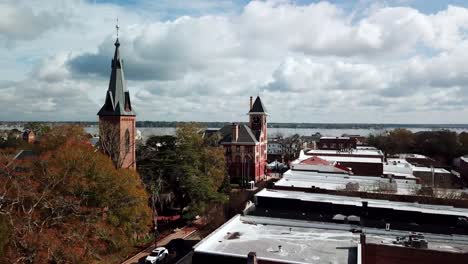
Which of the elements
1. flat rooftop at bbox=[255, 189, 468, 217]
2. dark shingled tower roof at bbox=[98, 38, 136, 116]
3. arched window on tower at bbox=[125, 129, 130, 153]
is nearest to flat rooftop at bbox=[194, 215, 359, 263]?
flat rooftop at bbox=[255, 189, 468, 217]

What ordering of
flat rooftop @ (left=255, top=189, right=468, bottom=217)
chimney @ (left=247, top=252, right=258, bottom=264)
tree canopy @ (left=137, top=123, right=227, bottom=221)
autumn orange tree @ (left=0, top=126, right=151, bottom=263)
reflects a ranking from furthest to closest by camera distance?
tree canopy @ (left=137, top=123, right=227, bottom=221)
flat rooftop @ (left=255, top=189, right=468, bottom=217)
autumn orange tree @ (left=0, top=126, right=151, bottom=263)
chimney @ (left=247, top=252, right=258, bottom=264)

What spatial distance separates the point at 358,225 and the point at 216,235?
9.04m

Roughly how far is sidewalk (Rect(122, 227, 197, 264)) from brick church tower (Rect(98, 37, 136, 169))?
7.82m

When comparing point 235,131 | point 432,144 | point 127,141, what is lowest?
point 432,144

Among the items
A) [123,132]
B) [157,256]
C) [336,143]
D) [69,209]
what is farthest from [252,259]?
[336,143]

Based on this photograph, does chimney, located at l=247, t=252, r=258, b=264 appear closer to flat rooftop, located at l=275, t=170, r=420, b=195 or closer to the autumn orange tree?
the autumn orange tree

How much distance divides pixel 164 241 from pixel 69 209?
471 inches

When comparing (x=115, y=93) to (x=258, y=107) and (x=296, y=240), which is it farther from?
(x=258, y=107)

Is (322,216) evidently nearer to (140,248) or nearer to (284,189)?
(284,189)

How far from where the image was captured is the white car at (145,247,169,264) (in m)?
25.9

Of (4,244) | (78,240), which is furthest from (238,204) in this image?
(4,244)

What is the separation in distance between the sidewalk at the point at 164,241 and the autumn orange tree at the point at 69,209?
1264 mm

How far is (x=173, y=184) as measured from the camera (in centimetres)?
3925

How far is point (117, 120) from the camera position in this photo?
35.3 metres
